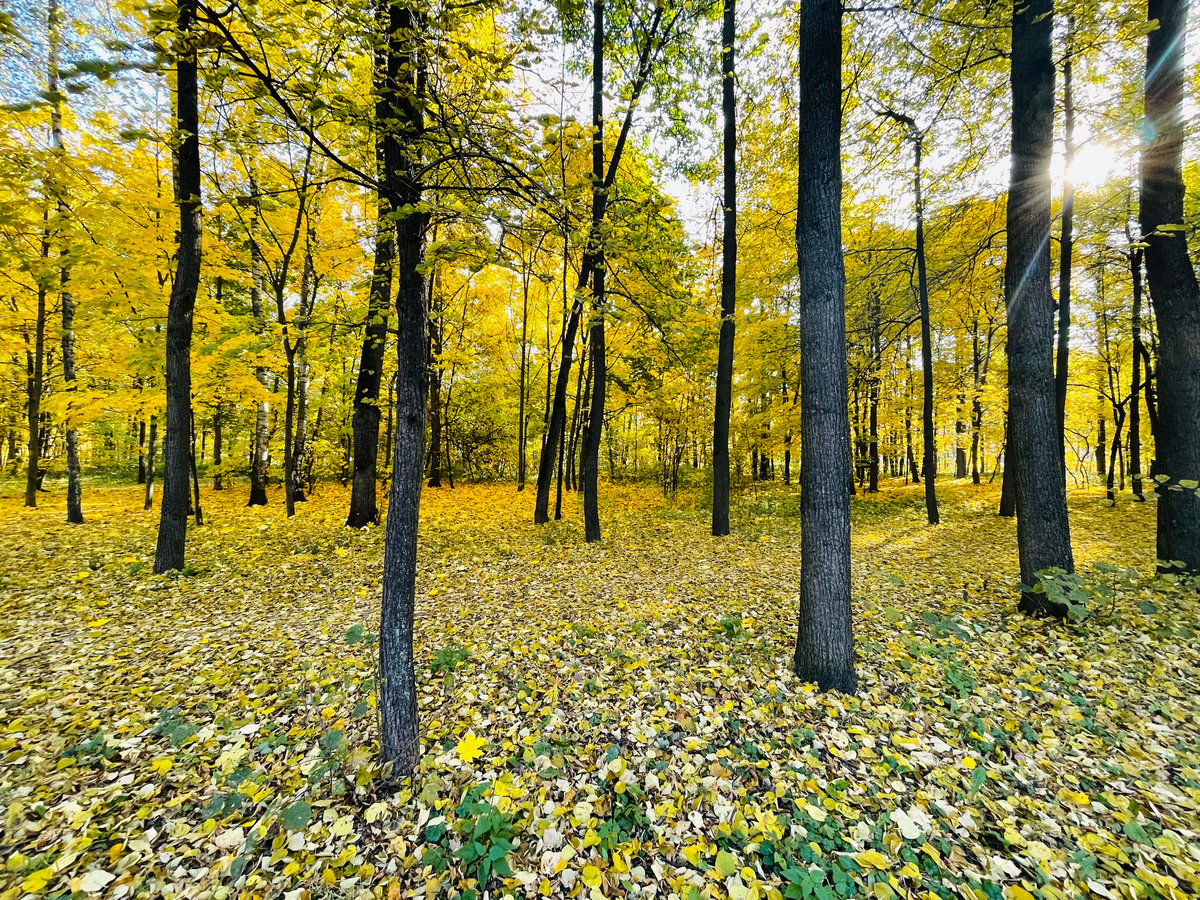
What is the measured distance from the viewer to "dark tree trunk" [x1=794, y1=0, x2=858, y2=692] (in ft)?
11.8

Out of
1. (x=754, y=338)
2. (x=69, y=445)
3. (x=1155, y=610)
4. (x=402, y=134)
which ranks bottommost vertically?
(x=1155, y=610)

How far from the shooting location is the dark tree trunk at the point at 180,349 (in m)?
6.29

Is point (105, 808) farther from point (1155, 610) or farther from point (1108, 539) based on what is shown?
point (1108, 539)

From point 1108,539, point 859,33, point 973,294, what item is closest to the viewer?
point 859,33

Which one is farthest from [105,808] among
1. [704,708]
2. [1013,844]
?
[1013,844]

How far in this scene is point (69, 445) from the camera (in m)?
9.76

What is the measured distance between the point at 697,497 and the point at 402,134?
1458cm

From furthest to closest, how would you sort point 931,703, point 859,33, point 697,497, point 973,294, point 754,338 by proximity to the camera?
1. point 697,497
2. point 754,338
3. point 973,294
4. point 859,33
5. point 931,703

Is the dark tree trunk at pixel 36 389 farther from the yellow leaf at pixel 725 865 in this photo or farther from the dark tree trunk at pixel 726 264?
the yellow leaf at pixel 725 865

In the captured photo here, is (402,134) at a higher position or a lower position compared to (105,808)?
higher

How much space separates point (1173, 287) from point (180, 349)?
1366 cm

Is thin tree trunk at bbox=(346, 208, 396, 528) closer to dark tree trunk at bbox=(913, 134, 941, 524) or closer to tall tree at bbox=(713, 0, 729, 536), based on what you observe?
tall tree at bbox=(713, 0, 729, 536)

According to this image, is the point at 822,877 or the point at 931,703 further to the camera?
the point at 931,703

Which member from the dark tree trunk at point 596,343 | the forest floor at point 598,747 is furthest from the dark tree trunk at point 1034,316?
the dark tree trunk at point 596,343
